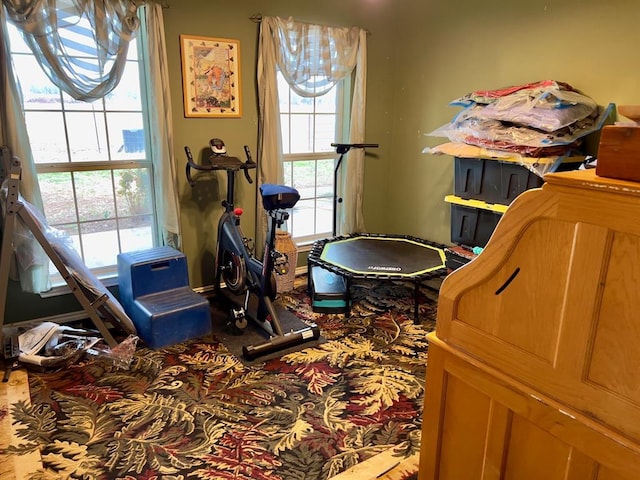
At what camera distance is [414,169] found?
444 cm

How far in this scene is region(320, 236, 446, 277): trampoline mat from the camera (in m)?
3.53

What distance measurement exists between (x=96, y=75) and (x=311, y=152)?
6.38 feet

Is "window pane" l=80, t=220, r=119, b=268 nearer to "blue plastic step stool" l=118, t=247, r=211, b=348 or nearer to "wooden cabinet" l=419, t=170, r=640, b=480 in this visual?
"blue plastic step stool" l=118, t=247, r=211, b=348

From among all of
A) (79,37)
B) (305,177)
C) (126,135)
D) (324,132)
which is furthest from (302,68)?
(79,37)

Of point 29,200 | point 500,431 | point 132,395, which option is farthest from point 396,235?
point 500,431

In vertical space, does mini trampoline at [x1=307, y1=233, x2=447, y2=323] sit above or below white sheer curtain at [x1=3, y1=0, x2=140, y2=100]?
below

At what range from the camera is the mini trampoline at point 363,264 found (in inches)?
137

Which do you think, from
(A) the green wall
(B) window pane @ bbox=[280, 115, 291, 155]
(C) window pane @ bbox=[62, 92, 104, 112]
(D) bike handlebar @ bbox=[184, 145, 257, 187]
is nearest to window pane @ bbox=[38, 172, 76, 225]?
(C) window pane @ bbox=[62, 92, 104, 112]

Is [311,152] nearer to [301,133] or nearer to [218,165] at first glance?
[301,133]

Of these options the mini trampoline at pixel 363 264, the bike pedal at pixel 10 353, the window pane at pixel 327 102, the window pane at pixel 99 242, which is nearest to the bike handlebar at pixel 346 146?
the window pane at pixel 327 102

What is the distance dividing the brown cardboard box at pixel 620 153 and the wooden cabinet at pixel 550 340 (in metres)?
0.03

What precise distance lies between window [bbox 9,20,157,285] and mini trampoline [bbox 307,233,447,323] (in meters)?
1.39

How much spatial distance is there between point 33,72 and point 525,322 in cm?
333

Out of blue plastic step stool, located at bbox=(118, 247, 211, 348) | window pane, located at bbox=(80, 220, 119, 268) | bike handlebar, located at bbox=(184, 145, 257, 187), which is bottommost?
blue plastic step stool, located at bbox=(118, 247, 211, 348)
